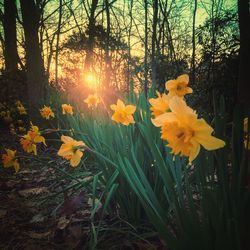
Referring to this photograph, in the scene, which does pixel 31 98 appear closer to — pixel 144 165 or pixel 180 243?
pixel 144 165

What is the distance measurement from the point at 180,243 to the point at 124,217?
2.14ft

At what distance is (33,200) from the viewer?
2.06m

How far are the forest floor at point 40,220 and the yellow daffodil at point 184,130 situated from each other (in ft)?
2.43

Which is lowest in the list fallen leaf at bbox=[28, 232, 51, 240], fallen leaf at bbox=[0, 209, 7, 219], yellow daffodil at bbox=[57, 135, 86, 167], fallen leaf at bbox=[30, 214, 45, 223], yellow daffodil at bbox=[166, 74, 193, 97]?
fallen leaf at bbox=[28, 232, 51, 240]

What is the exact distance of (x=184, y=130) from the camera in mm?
764

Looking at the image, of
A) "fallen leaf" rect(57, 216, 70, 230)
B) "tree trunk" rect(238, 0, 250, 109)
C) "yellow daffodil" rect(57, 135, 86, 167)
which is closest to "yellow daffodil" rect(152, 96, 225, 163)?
"yellow daffodil" rect(57, 135, 86, 167)

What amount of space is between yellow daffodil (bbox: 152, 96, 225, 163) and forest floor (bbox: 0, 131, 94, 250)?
2.43 ft

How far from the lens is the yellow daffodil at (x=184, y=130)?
75 cm

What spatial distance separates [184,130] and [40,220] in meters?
1.25

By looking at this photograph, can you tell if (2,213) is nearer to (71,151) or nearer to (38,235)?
(38,235)

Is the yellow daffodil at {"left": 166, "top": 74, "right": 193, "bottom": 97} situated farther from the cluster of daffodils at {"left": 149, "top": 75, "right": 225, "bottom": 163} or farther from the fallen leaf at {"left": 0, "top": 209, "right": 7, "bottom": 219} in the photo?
the fallen leaf at {"left": 0, "top": 209, "right": 7, "bottom": 219}

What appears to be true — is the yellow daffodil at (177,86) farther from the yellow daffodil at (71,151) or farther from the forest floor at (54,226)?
the forest floor at (54,226)

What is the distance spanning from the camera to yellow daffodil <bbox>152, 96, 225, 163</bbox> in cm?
75

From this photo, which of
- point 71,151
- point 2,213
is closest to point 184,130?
point 71,151
